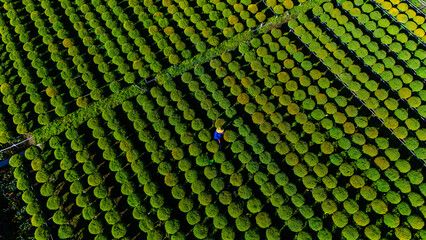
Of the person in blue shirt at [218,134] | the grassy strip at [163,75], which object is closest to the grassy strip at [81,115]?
the grassy strip at [163,75]

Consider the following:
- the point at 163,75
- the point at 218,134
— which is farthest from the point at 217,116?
the point at 163,75

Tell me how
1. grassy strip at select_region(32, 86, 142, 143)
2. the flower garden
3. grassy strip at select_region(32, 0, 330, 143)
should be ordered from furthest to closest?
grassy strip at select_region(32, 0, 330, 143) < grassy strip at select_region(32, 86, 142, 143) < the flower garden

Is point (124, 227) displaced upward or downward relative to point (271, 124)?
downward

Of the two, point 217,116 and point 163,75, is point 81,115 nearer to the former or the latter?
point 163,75

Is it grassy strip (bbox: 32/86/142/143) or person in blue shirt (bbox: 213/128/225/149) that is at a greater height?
person in blue shirt (bbox: 213/128/225/149)

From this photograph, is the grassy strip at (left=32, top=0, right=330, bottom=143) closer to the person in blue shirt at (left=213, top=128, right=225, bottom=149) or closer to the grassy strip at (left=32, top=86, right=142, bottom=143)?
the grassy strip at (left=32, top=86, right=142, bottom=143)

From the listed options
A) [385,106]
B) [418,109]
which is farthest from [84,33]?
[418,109]

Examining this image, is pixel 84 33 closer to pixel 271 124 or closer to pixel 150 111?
pixel 150 111

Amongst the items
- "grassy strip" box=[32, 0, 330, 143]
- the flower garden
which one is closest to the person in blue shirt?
the flower garden
